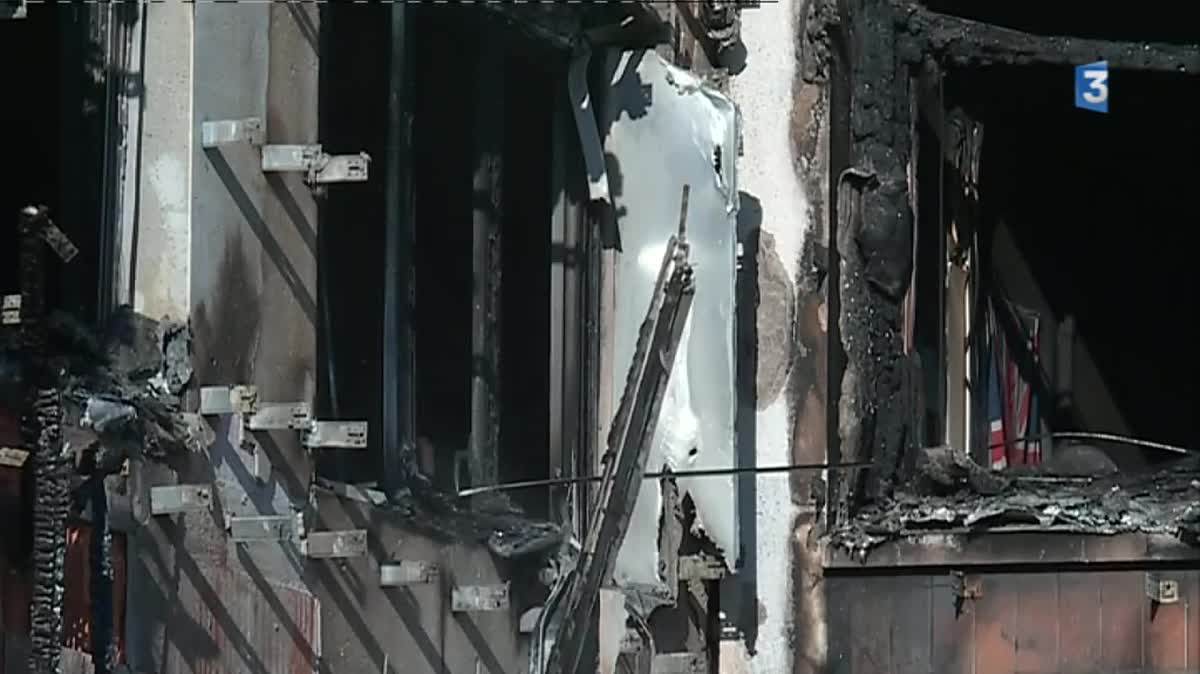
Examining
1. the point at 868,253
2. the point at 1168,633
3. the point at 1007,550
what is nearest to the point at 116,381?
the point at 868,253

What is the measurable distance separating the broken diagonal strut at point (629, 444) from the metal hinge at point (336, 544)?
73cm

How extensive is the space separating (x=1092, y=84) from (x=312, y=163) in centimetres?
306

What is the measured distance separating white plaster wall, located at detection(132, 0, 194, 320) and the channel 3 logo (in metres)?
3.35

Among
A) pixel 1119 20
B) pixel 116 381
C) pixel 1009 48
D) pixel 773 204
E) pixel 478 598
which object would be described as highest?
pixel 1119 20

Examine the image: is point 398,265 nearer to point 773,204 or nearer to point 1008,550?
point 773,204

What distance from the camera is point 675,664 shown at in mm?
5207

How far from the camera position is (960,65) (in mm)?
5930

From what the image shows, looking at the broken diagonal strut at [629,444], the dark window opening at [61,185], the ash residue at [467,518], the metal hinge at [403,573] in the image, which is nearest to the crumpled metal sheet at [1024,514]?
the broken diagonal strut at [629,444]

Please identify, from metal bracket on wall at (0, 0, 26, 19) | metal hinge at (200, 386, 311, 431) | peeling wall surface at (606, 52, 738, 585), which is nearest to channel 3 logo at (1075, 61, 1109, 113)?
peeling wall surface at (606, 52, 738, 585)

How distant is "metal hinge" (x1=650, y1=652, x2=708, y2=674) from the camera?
5199mm

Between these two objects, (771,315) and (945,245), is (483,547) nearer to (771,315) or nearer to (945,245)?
(771,315)

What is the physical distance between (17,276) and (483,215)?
1.62 meters

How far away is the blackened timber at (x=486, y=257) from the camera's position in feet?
18.4

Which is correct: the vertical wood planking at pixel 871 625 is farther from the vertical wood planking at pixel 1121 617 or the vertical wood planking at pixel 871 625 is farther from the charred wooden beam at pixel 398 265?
the charred wooden beam at pixel 398 265
